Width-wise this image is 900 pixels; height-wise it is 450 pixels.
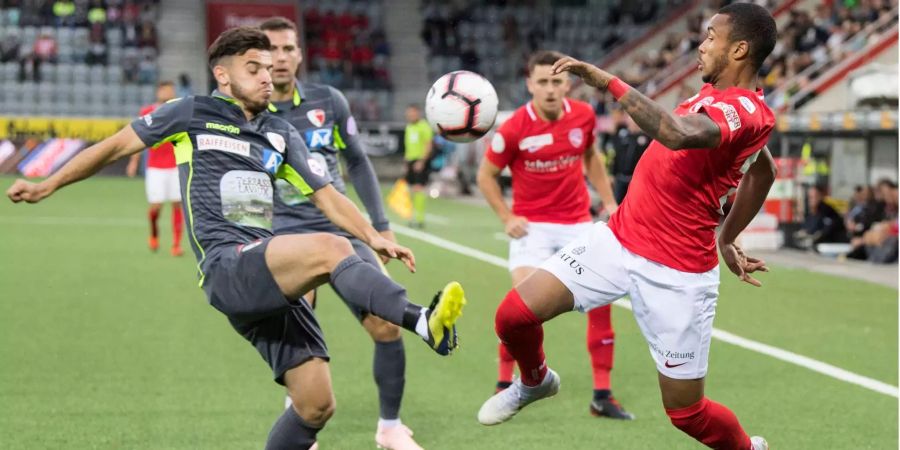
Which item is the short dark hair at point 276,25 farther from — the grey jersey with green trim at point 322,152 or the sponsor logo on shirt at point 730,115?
the sponsor logo on shirt at point 730,115

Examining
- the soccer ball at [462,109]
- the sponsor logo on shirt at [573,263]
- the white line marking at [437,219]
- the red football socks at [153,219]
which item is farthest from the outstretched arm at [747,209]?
the white line marking at [437,219]

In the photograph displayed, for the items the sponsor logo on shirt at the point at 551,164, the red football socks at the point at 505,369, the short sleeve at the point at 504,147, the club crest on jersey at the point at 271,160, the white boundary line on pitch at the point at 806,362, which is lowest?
the white boundary line on pitch at the point at 806,362

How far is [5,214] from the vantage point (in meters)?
20.7

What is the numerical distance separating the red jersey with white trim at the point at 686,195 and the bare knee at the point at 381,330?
4.84ft

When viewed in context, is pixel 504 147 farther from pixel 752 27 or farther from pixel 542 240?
pixel 752 27

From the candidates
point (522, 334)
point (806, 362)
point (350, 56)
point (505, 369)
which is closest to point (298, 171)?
point (522, 334)

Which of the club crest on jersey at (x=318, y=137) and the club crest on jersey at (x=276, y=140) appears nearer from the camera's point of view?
the club crest on jersey at (x=276, y=140)

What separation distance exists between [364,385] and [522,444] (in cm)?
186

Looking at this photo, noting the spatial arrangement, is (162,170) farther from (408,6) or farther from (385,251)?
(408,6)

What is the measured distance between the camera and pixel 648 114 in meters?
4.59

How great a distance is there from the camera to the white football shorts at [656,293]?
523cm

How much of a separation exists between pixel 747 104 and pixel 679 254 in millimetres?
711

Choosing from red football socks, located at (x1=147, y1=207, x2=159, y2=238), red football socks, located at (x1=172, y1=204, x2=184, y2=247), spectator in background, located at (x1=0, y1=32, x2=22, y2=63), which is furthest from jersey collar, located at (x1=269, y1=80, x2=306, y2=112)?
spectator in background, located at (x1=0, y1=32, x2=22, y2=63)

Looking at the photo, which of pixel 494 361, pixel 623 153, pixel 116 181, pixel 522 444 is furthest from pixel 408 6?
pixel 522 444
